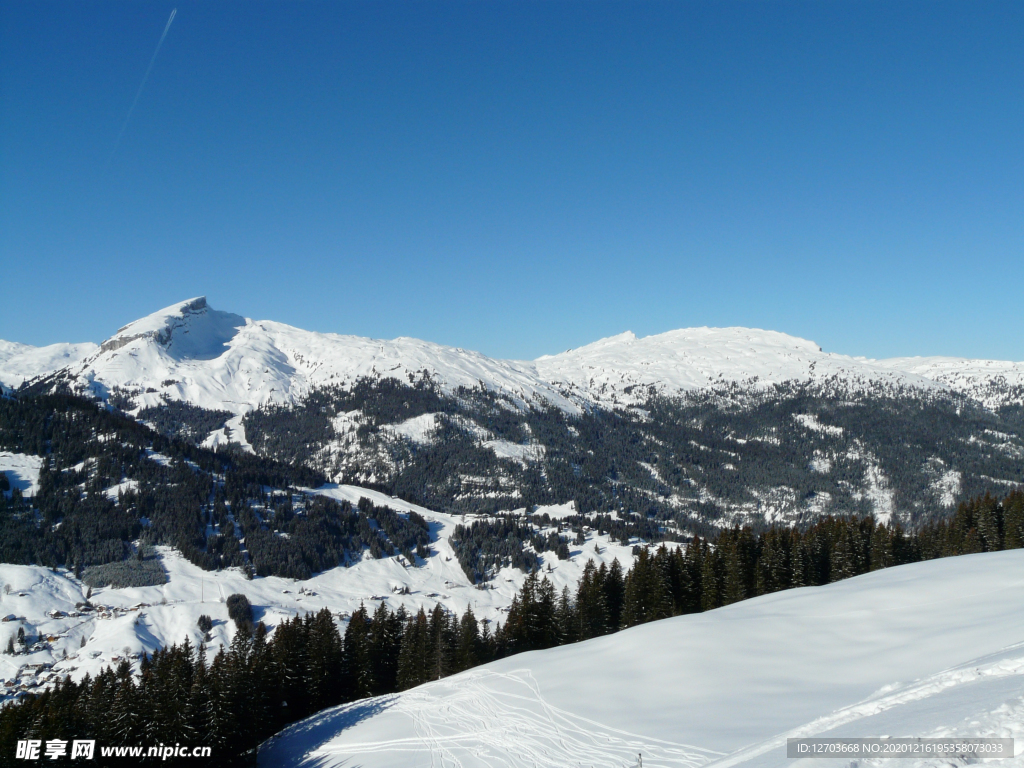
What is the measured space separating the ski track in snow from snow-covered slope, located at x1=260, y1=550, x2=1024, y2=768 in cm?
14

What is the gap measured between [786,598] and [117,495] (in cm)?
18614

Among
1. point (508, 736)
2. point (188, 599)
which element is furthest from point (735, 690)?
point (188, 599)

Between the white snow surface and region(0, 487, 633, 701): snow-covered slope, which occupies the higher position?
the white snow surface

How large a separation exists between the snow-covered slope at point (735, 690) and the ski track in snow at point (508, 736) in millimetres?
138

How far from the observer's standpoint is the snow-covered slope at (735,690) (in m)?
22.5

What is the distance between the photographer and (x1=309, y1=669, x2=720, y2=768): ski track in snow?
28109 mm

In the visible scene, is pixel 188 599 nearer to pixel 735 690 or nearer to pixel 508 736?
pixel 508 736

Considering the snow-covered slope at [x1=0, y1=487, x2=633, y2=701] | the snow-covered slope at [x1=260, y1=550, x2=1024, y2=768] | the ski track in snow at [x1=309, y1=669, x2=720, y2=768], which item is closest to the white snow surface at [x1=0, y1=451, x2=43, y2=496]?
the snow-covered slope at [x1=0, y1=487, x2=633, y2=701]

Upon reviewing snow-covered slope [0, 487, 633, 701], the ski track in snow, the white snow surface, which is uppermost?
the white snow surface

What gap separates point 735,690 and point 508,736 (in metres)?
13.9

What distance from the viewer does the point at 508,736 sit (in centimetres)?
3566

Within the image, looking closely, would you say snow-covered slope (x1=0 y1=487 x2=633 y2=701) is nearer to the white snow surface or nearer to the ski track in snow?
the white snow surface

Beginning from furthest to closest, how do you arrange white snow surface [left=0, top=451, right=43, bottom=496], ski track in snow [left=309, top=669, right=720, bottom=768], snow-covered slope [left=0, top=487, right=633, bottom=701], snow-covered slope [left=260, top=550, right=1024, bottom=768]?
1. white snow surface [left=0, top=451, right=43, bottom=496]
2. snow-covered slope [left=0, top=487, right=633, bottom=701]
3. ski track in snow [left=309, top=669, right=720, bottom=768]
4. snow-covered slope [left=260, top=550, right=1024, bottom=768]

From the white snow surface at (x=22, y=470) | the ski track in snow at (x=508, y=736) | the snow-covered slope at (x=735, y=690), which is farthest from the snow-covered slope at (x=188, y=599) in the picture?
the ski track in snow at (x=508, y=736)
